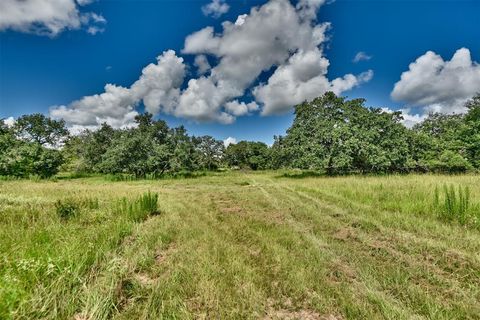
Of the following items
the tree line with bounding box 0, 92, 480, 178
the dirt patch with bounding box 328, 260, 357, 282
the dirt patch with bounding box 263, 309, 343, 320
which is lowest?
the dirt patch with bounding box 263, 309, 343, 320

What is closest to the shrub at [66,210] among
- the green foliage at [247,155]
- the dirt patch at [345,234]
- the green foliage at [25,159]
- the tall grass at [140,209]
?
the tall grass at [140,209]

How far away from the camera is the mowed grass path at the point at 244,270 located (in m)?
3.05

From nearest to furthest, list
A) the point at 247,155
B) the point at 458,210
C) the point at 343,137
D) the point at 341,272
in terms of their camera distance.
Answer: the point at 341,272, the point at 458,210, the point at 343,137, the point at 247,155

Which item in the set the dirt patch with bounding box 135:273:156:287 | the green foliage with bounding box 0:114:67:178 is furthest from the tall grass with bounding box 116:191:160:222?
the green foliage with bounding box 0:114:67:178

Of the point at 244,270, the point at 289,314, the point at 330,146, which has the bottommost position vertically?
the point at 289,314

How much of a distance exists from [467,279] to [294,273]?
2518mm

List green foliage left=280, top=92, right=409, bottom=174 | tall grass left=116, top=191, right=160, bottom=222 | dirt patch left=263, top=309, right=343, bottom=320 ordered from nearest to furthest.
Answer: dirt patch left=263, top=309, right=343, bottom=320
tall grass left=116, top=191, right=160, bottom=222
green foliage left=280, top=92, right=409, bottom=174

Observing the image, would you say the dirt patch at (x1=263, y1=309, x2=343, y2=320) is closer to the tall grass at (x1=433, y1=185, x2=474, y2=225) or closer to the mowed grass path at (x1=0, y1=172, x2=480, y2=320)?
the mowed grass path at (x1=0, y1=172, x2=480, y2=320)

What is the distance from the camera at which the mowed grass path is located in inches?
120

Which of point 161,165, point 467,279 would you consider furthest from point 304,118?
point 467,279

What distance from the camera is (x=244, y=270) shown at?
13.4 ft

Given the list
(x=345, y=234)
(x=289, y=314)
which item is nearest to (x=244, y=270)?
(x=289, y=314)

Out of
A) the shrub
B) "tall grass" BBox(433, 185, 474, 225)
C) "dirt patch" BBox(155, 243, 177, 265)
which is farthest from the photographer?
the shrub

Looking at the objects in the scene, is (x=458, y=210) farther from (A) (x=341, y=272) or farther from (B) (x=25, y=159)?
(B) (x=25, y=159)
